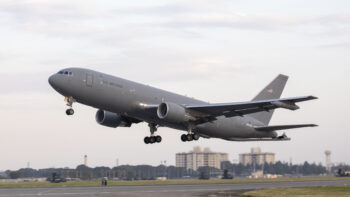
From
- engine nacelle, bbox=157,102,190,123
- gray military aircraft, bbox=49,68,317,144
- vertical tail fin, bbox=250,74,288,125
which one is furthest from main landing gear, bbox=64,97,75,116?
vertical tail fin, bbox=250,74,288,125

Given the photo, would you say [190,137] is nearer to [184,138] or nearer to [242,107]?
[184,138]

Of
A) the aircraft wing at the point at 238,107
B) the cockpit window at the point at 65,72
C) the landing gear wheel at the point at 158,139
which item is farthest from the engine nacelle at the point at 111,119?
the cockpit window at the point at 65,72

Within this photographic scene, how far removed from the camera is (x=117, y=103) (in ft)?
157

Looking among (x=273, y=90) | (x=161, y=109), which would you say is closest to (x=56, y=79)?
(x=161, y=109)

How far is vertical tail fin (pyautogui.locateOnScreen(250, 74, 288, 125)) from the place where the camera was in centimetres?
6475

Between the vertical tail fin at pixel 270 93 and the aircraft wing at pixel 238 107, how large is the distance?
39.5 feet

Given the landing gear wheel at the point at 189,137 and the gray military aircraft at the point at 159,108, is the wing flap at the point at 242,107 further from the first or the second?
the landing gear wheel at the point at 189,137

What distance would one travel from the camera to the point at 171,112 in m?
49.0

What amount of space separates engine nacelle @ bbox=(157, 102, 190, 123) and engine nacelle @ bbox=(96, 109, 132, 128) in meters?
7.85

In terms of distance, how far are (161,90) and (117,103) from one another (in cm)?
616

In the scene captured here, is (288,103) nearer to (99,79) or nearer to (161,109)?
(161,109)

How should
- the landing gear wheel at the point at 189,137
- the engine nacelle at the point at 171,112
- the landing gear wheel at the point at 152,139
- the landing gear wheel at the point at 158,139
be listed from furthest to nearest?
the landing gear wheel at the point at 158,139 < the landing gear wheel at the point at 152,139 < the landing gear wheel at the point at 189,137 < the engine nacelle at the point at 171,112

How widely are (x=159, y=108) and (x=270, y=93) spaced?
2132cm

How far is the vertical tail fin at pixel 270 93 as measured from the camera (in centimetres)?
6475
